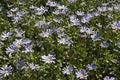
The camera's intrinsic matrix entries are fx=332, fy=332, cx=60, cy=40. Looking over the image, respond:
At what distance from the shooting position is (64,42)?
13.7ft

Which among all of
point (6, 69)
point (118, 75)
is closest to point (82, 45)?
point (118, 75)

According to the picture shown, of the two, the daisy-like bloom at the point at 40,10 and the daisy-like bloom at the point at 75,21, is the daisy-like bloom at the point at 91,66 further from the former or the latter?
the daisy-like bloom at the point at 40,10

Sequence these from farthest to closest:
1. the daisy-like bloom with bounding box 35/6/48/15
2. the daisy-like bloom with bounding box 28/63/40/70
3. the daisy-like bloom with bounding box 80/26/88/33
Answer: the daisy-like bloom with bounding box 35/6/48/15 → the daisy-like bloom with bounding box 80/26/88/33 → the daisy-like bloom with bounding box 28/63/40/70

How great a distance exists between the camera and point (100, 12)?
476 centimetres

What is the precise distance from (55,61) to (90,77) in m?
0.52

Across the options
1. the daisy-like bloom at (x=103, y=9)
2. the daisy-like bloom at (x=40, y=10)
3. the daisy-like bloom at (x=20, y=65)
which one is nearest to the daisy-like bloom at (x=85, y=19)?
the daisy-like bloom at (x=103, y=9)

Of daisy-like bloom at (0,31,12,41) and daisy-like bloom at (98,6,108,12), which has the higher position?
daisy-like bloom at (98,6,108,12)

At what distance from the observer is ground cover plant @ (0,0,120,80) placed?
3941 millimetres

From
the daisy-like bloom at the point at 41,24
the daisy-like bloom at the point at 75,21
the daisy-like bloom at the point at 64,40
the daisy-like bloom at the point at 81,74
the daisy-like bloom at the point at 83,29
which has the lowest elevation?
the daisy-like bloom at the point at 81,74

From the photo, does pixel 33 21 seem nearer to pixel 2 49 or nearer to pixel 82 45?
pixel 2 49

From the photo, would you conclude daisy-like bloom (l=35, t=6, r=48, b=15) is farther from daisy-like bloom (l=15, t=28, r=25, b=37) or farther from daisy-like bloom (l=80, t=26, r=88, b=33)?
daisy-like bloom (l=80, t=26, r=88, b=33)

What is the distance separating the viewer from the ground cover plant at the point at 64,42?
155 inches

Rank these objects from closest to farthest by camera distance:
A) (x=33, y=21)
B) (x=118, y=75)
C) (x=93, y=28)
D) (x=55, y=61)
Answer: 1. (x=118, y=75)
2. (x=55, y=61)
3. (x=93, y=28)
4. (x=33, y=21)

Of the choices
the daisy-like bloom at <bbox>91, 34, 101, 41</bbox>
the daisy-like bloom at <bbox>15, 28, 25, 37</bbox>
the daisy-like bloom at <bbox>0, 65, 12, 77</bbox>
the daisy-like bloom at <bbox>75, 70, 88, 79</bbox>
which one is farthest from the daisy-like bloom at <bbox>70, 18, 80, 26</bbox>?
the daisy-like bloom at <bbox>0, 65, 12, 77</bbox>
